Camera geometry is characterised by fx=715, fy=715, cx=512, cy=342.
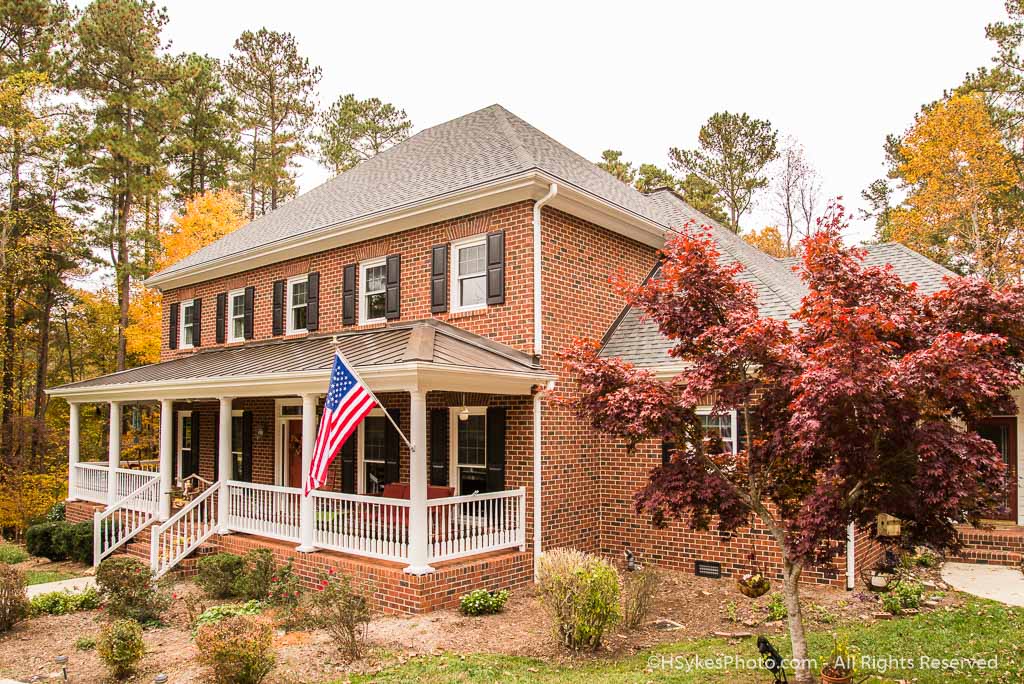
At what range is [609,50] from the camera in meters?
16.7

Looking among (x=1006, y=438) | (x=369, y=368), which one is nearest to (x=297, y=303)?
(x=369, y=368)

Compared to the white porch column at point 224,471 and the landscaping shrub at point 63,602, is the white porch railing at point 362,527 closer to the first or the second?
the white porch column at point 224,471

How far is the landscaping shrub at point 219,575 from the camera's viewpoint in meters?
10.8

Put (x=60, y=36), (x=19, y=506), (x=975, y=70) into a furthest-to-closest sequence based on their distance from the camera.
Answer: (x=975, y=70) → (x=60, y=36) → (x=19, y=506)

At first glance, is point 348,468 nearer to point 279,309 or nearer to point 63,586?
point 279,309

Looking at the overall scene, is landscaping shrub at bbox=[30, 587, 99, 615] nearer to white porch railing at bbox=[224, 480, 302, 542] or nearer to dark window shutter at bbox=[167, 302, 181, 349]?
white porch railing at bbox=[224, 480, 302, 542]

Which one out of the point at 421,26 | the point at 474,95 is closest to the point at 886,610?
the point at 421,26

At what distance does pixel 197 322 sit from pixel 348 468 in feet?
25.0

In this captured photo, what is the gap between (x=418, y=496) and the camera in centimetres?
991

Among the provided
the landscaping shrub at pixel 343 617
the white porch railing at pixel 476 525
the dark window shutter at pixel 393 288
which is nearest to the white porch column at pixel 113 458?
the dark window shutter at pixel 393 288

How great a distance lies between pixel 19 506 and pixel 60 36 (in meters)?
16.4

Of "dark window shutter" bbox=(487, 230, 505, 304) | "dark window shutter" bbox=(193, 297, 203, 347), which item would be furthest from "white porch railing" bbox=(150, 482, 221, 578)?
"dark window shutter" bbox=(193, 297, 203, 347)

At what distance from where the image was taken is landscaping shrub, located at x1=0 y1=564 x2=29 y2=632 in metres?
9.78

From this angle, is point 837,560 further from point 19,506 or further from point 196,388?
point 19,506
